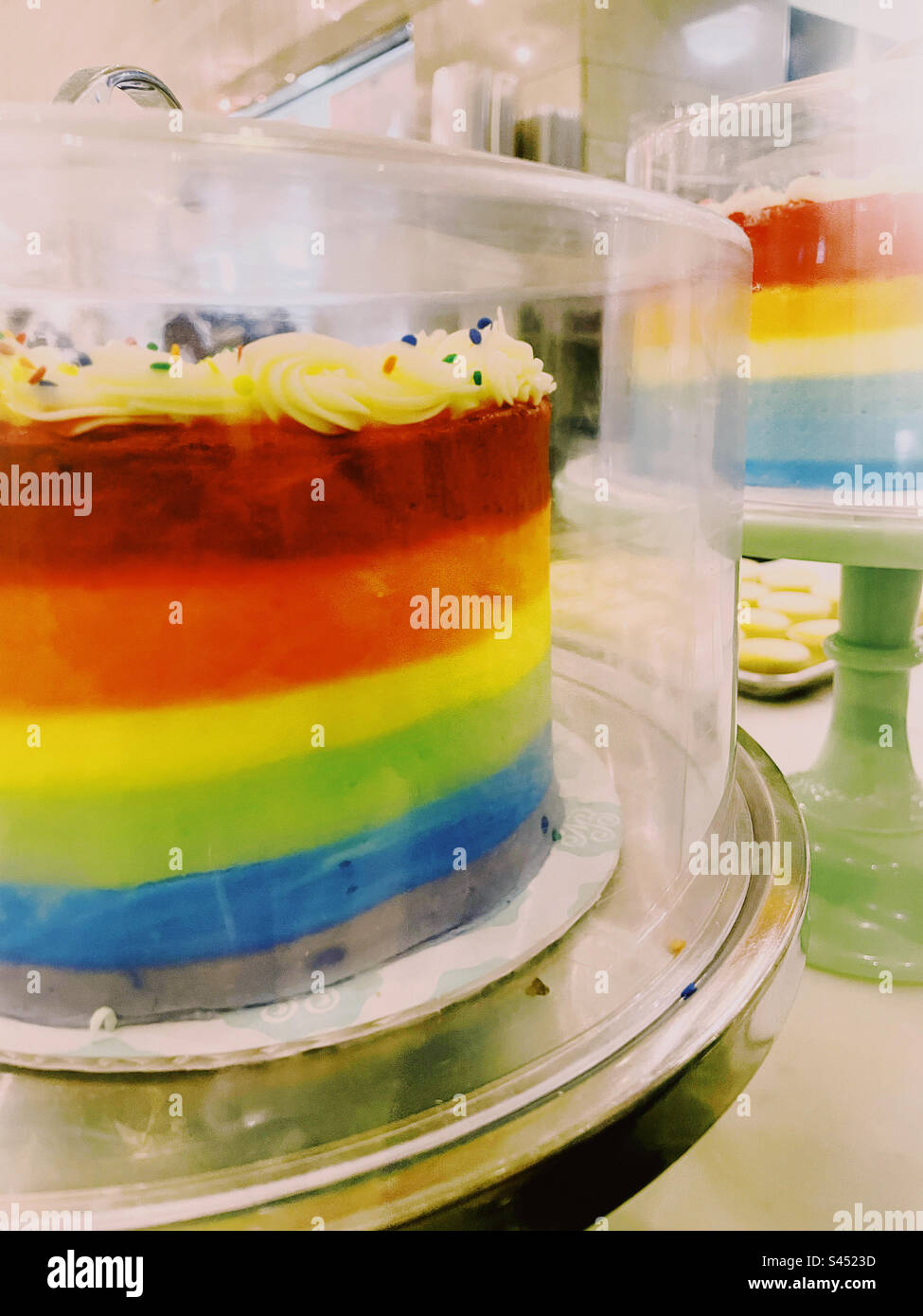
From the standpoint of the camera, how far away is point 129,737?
45 centimetres

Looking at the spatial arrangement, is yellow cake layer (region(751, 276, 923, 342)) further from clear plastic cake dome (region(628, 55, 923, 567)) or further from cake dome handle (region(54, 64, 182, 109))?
cake dome handle (region(54, 64, 182, 109))

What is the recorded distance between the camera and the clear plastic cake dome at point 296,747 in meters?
0.41

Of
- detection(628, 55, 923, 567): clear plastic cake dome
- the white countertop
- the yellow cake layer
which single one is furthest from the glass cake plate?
the yellow cake layer

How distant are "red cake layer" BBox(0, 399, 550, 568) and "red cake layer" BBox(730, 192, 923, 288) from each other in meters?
0.51

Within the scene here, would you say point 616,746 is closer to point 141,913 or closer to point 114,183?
point 141,913

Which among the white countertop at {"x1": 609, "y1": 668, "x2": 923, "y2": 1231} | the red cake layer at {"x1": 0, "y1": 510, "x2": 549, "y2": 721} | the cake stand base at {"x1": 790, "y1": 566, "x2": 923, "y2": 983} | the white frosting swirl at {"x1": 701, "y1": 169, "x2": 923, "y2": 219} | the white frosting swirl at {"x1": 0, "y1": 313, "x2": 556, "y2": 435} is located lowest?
the white countertop at {"x1": 609, "y1": 668, "x2": 923, "y2": 1231}

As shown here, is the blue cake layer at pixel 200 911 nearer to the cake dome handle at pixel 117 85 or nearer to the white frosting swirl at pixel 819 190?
the cake dome handle at pixel 117 85

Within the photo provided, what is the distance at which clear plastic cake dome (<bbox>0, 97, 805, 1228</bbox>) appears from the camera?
0.41 metres

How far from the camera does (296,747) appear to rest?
1.54 ft

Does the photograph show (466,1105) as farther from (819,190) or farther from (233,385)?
(819,190)

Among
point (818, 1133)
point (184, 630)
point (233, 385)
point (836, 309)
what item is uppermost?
point (836, 309)

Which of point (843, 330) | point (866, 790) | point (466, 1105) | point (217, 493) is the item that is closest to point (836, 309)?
point (843, 330)

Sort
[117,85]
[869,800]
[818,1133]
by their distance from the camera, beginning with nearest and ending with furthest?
[117,85] < [818,1133] < [869,800]

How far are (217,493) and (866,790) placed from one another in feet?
2.73
